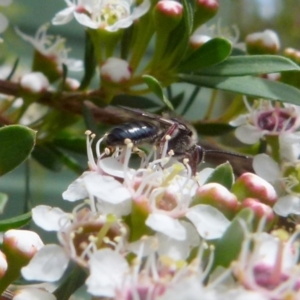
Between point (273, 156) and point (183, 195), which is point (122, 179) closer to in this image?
point (183, 195)

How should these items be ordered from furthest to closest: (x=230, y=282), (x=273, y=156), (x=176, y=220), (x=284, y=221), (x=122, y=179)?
(x=273, y=156) < (x=284, y=221) < (x=122, y=179) < (x=176, y=220) < (x=230, y=282)

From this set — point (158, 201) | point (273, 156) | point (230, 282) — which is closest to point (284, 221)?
point (273, 156)

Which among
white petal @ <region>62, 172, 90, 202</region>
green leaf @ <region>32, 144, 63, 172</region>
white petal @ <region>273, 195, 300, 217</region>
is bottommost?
green leaf @ <region>32, 144, 63, 172</region>

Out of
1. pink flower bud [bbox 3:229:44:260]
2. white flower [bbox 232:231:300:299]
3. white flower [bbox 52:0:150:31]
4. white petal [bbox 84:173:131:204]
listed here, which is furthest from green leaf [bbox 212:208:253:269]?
white flower [bbox 52:0:150:31]

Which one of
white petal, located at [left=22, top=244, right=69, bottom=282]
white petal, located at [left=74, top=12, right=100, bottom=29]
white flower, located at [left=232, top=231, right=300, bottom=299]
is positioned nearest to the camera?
white flower, located at [left=232, top=231, right=300, bottom=299]

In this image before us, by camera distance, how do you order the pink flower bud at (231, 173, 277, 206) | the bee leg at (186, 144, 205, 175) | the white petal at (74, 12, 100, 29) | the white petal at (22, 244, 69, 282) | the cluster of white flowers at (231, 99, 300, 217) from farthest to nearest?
the white petal at (74, 12, 100, 29), the bee leg at (186, 144, 205, 175), the cluster of white flowers at (231, 99, 300, 217), the pink flower bud at (231, 173, 277, 206), the white petal at (22, 244, 69, 282)

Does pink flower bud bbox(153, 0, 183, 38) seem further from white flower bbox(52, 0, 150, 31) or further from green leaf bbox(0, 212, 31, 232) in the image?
green leaf bbox(0, 212, 31, 232)

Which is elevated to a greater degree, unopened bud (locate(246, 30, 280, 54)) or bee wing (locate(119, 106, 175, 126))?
unopened bud (locate(246, 30, 280, 54))
